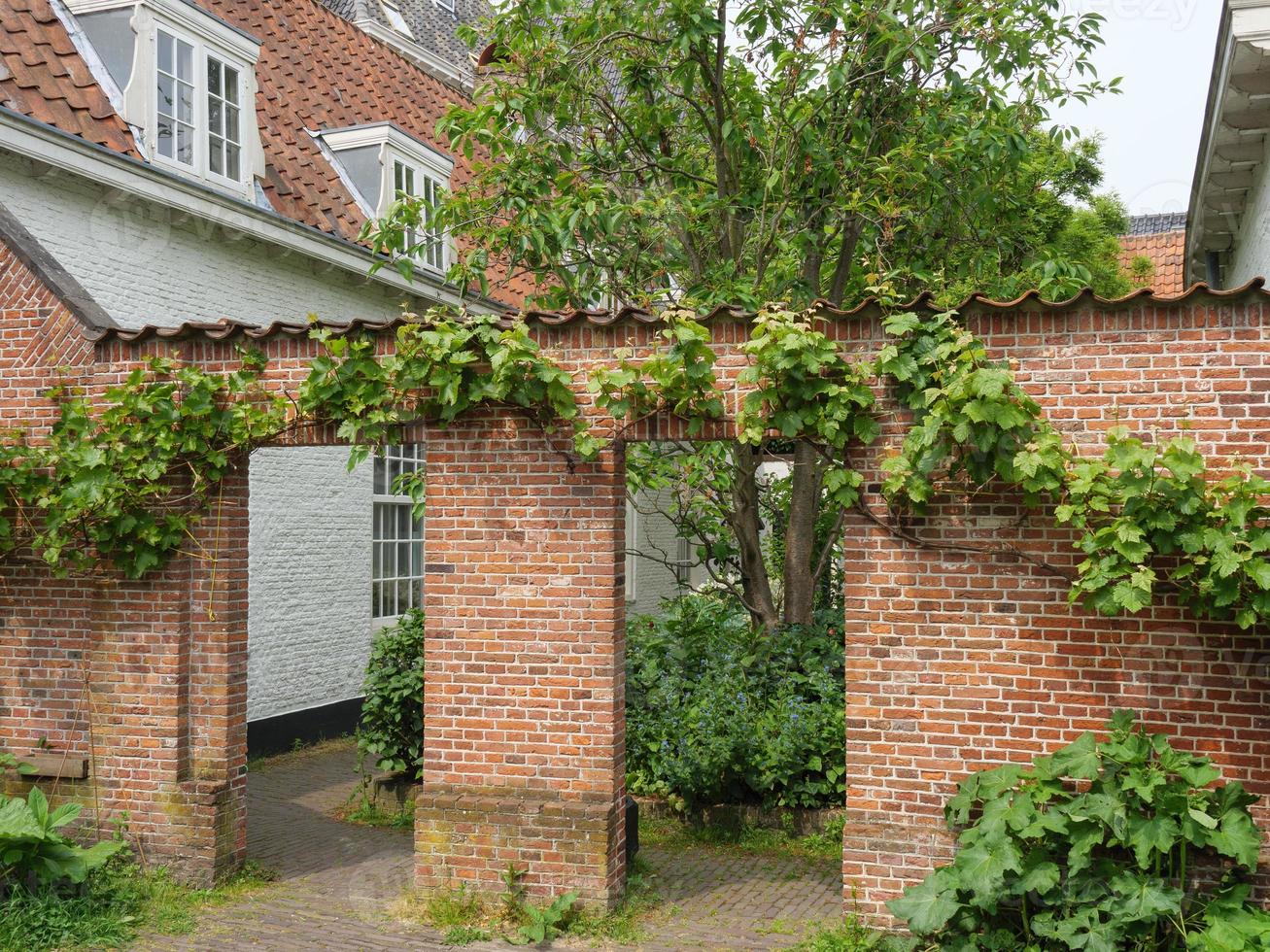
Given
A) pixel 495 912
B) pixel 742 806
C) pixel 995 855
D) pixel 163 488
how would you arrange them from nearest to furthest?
1. pixel 995 855
2. pixel 495 912
3. pixel 163 488
4. pixel 742 806

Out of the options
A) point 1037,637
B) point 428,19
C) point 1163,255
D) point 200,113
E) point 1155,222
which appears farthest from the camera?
point 1155,222

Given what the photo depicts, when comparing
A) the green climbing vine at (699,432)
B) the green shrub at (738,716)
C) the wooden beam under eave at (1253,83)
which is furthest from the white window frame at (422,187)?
the wooden beam under eave at (1253,83)

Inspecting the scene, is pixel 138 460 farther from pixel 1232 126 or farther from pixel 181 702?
pixel 1232 126

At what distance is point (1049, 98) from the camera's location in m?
9.68

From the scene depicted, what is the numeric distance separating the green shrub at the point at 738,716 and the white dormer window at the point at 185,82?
6277 millimetres

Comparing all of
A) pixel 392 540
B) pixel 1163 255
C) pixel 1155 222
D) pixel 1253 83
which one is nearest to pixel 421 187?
pixel 392 540

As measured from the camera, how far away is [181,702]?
7430mm

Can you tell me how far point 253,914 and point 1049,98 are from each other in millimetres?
8667

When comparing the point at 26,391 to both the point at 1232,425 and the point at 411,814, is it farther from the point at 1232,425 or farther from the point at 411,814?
the point at 1232,425

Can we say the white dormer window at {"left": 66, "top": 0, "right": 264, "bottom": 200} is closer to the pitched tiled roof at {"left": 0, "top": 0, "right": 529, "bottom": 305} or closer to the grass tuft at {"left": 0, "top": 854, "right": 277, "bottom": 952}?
the pitched tiled roof at {"left": 0, "top": 0, "right": 529, "bottom": 305}

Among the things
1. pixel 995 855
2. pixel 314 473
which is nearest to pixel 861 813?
pixel 995 855

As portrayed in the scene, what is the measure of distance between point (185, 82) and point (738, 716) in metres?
7.83

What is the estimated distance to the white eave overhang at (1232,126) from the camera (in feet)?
25.9

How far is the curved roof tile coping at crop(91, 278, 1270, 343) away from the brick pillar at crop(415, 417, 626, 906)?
768mm
